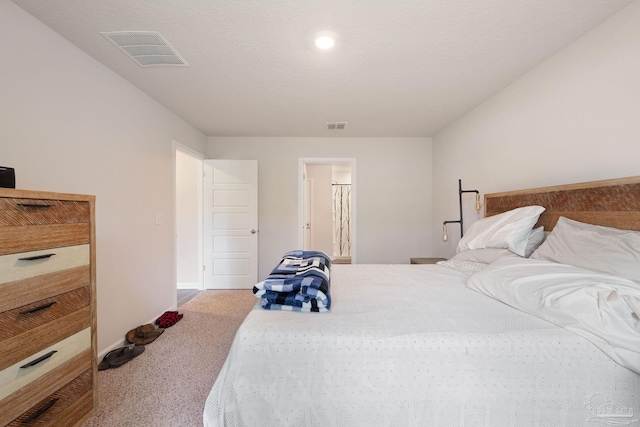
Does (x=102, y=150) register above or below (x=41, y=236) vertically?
above

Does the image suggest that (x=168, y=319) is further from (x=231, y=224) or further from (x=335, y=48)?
(x=335, y=48)

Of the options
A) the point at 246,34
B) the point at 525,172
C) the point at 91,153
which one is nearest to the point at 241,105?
the point at 246,34

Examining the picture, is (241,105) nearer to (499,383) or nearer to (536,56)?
(536,56)

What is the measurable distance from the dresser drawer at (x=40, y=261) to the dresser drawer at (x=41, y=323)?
14cm

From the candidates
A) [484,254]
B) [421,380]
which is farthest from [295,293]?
[484,254]

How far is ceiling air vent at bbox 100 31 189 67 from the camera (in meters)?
1.64

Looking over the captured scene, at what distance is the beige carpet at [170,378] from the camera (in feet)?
4.69

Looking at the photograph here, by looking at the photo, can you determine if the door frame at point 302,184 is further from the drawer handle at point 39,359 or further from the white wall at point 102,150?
the drawer handle at point 39,359

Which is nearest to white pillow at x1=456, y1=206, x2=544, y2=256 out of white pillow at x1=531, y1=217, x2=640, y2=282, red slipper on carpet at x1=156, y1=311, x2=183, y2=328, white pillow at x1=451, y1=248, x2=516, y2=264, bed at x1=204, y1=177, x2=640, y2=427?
white pillow at x1=451, y1=248, x2=516, y2=264

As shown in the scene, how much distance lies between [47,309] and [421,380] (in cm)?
174

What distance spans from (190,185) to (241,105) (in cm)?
186

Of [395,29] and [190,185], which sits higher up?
[395,29]

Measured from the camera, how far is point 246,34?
164 cm

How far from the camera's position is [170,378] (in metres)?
1.76
